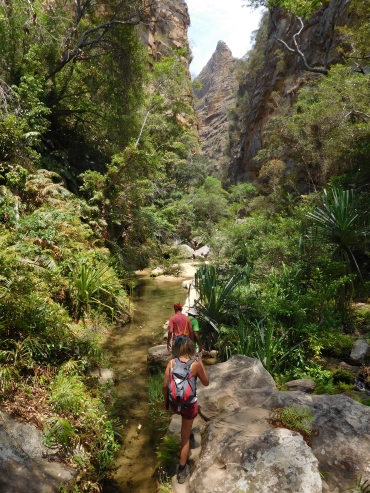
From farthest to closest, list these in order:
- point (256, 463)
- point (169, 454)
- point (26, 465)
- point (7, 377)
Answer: point (7, 377) < point (169, 454) < point (26, 465) < point (256, 463)

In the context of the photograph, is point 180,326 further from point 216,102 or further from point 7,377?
point 216,102

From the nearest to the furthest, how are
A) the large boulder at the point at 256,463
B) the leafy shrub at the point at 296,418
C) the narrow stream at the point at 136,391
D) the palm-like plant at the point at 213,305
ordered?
the large boulder at the point at 256,463, the leafy shrub at the point at 296,418, the narrow stream at the point at 136,391, the palm-like plant at the point at 213,305

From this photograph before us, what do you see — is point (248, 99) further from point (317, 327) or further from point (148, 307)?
point (317, 327)

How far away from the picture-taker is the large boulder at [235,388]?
3649 millimetres

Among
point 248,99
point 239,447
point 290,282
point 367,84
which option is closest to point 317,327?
point 290,282

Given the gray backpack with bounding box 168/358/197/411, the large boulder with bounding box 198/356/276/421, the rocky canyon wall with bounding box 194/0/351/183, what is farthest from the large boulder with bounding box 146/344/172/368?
the rocky canyon wall with bounding box 194/0/351/183

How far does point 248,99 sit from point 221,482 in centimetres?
4069

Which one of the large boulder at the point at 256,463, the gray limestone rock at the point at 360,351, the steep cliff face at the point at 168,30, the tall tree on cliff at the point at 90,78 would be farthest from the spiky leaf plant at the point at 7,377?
the steep cliff face at the point at 168,30

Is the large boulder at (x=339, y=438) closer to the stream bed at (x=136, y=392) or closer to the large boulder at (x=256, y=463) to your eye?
the large boulder at (x=256, y=463)

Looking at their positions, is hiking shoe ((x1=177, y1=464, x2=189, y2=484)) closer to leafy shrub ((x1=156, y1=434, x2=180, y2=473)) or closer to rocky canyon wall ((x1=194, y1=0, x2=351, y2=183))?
leafy shrub ((x1=156, y1=434, x2=180, y2=473))

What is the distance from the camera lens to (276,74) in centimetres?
2884

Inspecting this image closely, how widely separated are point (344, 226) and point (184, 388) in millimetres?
5617

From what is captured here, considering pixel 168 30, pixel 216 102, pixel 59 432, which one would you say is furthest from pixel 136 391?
pixel 216 102

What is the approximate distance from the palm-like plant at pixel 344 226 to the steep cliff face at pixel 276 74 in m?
15.0
